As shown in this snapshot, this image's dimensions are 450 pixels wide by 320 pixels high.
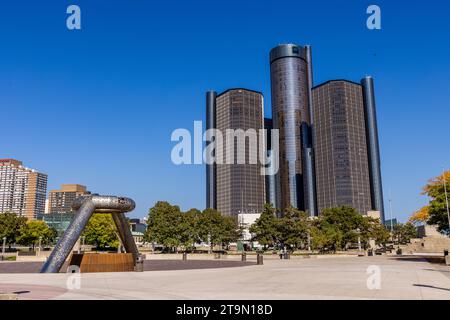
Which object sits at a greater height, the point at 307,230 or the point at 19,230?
the point at 19,230

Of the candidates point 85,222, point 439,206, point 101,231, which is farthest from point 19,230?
point 439,206

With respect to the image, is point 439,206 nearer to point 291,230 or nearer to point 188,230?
point 291,230

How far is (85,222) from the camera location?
101ft

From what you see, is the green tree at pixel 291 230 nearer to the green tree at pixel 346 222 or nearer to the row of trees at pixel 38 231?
the green tree at pixel 346 222

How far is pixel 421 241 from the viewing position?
92.7 meters

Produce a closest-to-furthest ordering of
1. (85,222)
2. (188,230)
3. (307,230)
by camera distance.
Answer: (85,222) < (307,230) < (188,230)

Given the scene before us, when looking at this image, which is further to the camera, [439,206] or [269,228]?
[269,228]

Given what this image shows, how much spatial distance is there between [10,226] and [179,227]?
39754 mm

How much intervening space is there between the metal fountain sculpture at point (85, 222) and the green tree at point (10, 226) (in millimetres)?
63337

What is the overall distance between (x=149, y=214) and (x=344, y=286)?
67.0m

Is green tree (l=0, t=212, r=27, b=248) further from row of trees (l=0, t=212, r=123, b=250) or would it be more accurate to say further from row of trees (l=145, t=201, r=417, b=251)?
row of trees (l=145, t=201, r=417, b=251)
